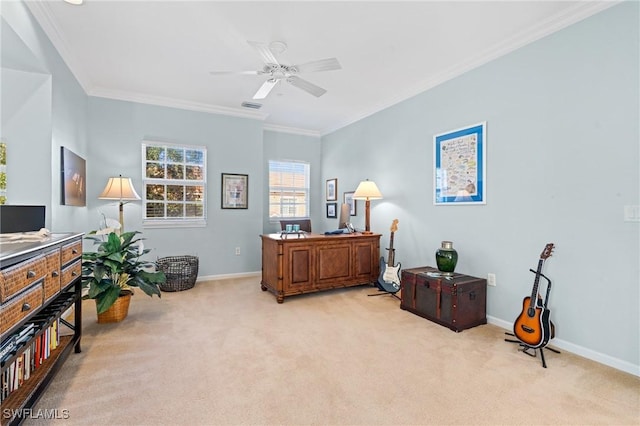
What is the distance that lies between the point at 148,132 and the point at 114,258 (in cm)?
231

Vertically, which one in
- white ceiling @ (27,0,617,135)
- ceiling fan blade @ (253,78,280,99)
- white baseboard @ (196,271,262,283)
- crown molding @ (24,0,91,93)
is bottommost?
white baseboard @ (196,271,262,283)

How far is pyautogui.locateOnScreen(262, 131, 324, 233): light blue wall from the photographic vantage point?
18.9 ft

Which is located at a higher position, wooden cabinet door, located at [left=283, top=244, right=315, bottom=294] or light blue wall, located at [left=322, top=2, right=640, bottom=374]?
light blue wall, located at [left=322, top=2, right=640, bottom=374]

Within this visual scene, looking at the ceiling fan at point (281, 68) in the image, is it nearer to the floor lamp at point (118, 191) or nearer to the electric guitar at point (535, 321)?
the floor lamp at point (118, 191)

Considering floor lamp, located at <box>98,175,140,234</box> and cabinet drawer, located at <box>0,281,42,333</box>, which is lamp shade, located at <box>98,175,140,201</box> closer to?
floor lamp, located at <box>98,175,140,234</box>

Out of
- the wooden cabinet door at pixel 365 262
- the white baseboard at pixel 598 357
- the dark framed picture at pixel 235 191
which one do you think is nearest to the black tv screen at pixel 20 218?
the dark framed picture at pixel 235 191

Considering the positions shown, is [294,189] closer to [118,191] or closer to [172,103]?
[172,103]

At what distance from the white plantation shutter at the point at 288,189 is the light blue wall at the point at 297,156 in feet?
0.31

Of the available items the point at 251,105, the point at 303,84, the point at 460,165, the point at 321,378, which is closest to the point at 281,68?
the point at 303,84

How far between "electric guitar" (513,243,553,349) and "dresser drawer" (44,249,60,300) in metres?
3.24

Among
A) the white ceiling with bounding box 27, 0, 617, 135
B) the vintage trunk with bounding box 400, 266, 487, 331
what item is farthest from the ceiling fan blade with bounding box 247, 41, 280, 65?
the vintage trunk with bounding box 400, 266, 487, 331

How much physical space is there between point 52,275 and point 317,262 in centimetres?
258

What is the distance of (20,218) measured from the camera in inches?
91.1

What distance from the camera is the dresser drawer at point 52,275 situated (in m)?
1.75
